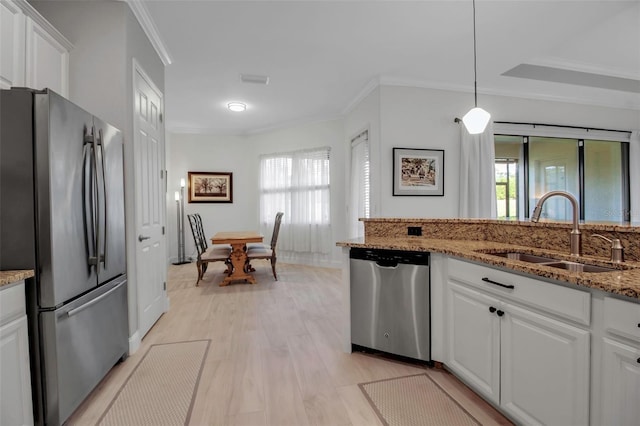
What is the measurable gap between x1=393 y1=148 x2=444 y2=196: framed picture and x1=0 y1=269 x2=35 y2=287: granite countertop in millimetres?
3539

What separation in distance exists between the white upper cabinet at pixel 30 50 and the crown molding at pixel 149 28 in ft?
1.90

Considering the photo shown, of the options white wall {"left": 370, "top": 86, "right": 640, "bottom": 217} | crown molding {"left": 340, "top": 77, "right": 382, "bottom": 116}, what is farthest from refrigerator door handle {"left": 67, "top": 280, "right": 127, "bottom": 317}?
crown molding {"left": 340, "top": 77, "right": 382, "bottom": 116}

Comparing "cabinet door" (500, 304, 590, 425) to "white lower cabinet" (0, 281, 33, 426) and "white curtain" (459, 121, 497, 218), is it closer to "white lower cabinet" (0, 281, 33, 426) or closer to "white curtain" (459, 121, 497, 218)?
"white lower cabinet" (0, 281, 33, 426)

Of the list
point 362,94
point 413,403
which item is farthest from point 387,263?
point 362,94

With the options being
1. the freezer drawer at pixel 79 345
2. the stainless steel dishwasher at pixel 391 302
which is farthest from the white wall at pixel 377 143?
the freezer drawer at pixel 79 345

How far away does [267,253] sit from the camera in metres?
4.71

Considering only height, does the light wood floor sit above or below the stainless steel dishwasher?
below

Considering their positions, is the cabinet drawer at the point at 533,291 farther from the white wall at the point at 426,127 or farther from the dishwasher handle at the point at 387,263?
the white wall at the point at 426,127

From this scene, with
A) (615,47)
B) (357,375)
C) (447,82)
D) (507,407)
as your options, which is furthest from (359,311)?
(615,47)

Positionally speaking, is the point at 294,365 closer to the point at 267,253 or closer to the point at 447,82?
the point at 267,253

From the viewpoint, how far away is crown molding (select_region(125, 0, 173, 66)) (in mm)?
2438

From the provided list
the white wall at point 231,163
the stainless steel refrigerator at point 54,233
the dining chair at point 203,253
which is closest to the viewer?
the stainless steel refrigerator at point 54,233

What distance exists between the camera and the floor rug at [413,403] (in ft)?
5.35

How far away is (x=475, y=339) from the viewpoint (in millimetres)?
1767
